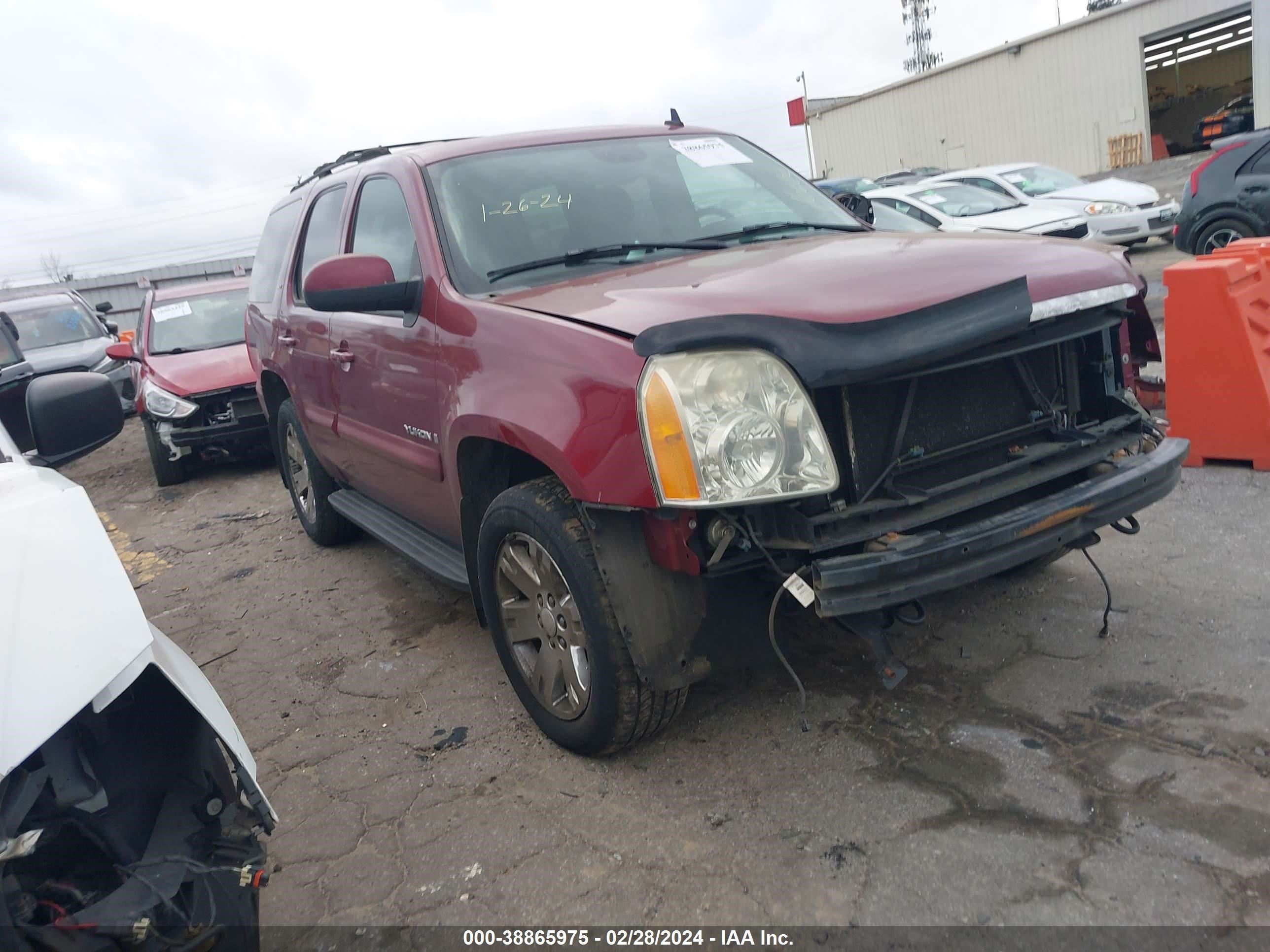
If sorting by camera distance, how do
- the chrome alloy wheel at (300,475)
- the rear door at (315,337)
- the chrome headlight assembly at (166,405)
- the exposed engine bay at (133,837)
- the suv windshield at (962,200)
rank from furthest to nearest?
the suv windshield at (962,200) → the chrome headlight assembly at (166,405) → the chrome alloy wheel at (300,475) → the rear door at (315,337) → the exposed engine bay at (133,837)

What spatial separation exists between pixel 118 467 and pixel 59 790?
32.9 ft

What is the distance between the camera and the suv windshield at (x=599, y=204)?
346 centimetres

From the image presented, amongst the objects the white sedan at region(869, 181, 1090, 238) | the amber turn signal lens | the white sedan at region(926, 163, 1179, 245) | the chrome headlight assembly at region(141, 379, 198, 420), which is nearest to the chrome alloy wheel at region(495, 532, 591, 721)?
the amber turn signal lens

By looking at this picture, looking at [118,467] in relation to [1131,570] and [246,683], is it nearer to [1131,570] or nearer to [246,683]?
[246,683]

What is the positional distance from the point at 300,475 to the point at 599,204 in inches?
122

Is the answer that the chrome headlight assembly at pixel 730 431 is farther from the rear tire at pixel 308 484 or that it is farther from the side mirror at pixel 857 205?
the rear tire at pixel 308 484

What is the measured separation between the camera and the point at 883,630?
2.69 meters

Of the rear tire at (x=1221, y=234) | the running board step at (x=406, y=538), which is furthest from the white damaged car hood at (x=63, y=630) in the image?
the rear tire at (x=1221, y=234)

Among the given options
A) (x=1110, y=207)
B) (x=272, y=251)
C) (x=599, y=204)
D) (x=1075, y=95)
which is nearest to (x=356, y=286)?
(x=599, y=204)

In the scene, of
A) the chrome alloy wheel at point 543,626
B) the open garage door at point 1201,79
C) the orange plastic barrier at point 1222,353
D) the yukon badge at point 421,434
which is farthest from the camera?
the open garage door at point 1201,79

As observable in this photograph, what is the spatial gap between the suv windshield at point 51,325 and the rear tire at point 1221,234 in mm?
12702

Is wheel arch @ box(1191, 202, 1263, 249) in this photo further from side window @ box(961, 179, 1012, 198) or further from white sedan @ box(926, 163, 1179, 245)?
side window @ box(961, 179, 1012, 198)

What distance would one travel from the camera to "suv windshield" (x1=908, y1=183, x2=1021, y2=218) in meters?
12.9

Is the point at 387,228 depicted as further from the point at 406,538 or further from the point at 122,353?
the point at 122,353
